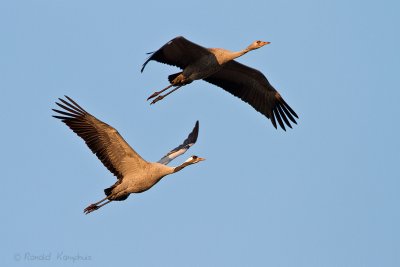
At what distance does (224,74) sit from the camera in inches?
740

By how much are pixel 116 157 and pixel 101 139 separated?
47cm

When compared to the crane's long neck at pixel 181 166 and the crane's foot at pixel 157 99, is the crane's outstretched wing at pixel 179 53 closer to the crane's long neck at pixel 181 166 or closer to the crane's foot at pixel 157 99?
the crane's foot at pixel 157 99

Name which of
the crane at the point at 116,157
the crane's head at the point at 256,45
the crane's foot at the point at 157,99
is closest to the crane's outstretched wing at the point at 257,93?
the crane's head at the point at 256,45

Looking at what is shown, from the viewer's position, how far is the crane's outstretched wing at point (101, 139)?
15.0 m

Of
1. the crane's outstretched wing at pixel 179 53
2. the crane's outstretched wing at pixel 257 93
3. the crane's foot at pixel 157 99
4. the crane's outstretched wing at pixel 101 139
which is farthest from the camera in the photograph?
the crane's outstretched wing at pixel 257 93

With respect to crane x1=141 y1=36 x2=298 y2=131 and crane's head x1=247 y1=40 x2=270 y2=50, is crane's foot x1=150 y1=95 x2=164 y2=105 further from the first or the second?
crane's head x1=247 y1=40 x2=270 y2=50

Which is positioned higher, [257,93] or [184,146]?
[257,93]

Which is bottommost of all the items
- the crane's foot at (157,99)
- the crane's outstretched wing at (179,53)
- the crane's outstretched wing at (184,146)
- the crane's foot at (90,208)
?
the crane's foot at (90,208)

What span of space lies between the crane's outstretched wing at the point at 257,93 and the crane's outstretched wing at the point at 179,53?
1506 millimetres

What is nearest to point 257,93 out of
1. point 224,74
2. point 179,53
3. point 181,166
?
point 224,74

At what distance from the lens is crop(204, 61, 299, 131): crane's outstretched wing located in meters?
18.8

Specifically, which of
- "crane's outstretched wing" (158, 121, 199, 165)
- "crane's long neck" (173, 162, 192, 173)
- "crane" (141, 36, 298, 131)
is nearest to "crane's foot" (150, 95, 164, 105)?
"crane" (141, 36, 298, 131)

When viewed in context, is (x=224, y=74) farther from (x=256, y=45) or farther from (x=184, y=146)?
(x=184, y=146)

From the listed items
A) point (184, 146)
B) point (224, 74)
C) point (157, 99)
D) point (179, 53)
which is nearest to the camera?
point (179, 53)
